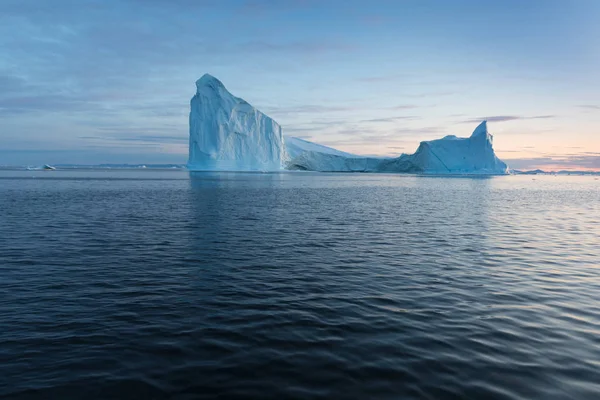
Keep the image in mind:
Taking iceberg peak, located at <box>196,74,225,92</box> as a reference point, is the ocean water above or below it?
below

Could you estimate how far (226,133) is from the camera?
112625mm

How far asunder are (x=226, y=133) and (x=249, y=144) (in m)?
10.5

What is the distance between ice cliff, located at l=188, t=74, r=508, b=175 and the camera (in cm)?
10900

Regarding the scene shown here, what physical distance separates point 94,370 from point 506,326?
8.09 m

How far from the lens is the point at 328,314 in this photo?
891 cm

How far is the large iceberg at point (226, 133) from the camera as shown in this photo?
109 metres

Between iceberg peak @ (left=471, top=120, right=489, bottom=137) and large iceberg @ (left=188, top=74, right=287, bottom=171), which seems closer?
large iceberg @ (left=188, top=74, right=287, bottom=171)

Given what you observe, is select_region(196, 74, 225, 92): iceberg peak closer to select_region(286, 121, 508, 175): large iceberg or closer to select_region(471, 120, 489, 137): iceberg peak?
select_region(286, 121, 508, 175): large iceberg

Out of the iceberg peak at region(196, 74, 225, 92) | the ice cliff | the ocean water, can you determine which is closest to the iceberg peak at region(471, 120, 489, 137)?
the ice cliff

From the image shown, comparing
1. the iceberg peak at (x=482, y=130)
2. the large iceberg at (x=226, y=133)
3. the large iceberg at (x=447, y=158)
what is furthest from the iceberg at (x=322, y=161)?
the iceberg peak at (x=482, y=130)

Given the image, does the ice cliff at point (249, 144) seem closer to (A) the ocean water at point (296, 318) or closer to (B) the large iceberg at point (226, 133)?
(B) the large iceberg at point (226, 133)

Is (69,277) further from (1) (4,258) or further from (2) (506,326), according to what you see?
(2) (506,326)

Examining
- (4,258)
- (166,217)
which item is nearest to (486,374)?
(4,258)

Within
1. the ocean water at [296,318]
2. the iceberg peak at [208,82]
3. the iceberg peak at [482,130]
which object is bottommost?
the ocean water at [296,318]
